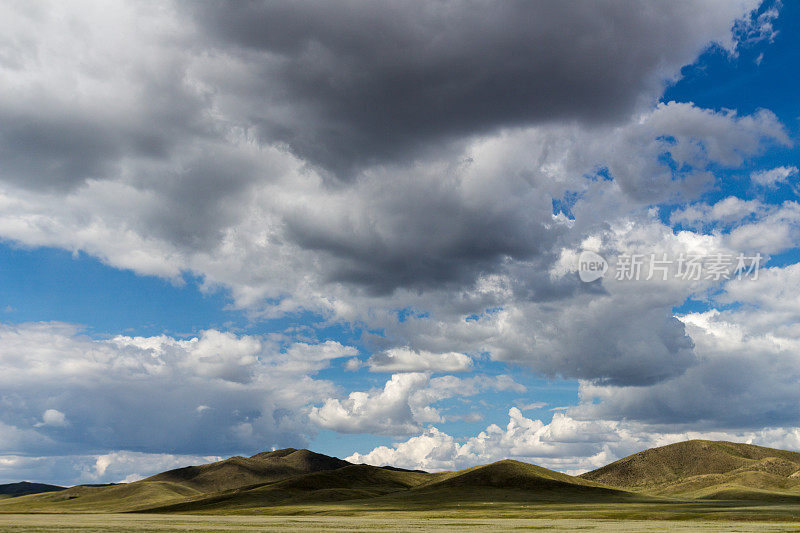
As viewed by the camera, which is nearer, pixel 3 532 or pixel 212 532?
pixel 3 532

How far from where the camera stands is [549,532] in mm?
88562

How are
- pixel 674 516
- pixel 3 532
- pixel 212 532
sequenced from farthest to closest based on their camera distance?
pixel 674 516, pixel 212 532, pixel 3 532

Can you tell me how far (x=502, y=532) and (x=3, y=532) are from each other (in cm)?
5765

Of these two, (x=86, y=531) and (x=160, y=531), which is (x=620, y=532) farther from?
(x=86, y=531)

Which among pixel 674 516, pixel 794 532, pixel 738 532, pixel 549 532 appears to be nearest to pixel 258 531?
pixel 549 532

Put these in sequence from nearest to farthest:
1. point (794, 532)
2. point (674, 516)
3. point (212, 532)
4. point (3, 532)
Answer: point (3, 532), point (212, 532), point (794, 532), point (674, 516)

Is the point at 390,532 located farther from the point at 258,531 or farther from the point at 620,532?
the point at 620,532

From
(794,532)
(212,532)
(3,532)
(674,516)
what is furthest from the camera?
(674,516)

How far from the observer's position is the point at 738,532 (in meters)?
87.8

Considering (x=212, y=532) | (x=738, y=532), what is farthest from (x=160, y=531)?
(x=738, y=532)

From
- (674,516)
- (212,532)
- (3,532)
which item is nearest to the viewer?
(3,532)

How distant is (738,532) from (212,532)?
67.3m

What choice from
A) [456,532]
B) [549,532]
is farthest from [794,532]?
[456,532]

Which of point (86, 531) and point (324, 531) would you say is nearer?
point (86, 531)
